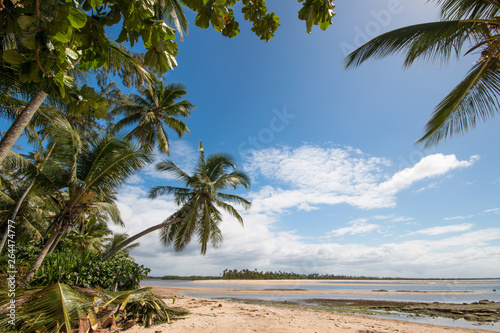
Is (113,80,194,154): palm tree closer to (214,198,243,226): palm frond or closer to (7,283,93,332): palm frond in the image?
(214,198,243,226): palm frond

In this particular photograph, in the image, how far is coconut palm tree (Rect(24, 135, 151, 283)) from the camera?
664cm

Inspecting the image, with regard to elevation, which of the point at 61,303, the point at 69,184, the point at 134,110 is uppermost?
the point at 134,110

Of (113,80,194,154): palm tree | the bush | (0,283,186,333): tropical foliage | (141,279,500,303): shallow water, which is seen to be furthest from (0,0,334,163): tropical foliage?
(141,279,500,303): shallow water

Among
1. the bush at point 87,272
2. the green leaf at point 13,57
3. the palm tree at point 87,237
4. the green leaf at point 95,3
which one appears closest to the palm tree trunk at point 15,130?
the bush at point 87,272

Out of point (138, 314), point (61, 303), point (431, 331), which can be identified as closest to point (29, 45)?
point (61, 303)

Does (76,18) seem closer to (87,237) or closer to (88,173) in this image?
(88,173)

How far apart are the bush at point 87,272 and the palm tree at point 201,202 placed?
3.71 meters

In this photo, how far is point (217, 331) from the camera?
4348mm

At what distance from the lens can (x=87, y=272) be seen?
248 inches

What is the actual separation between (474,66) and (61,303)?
26.0 ft

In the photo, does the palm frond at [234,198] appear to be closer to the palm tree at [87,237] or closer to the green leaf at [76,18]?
the palm tree at [87,237]

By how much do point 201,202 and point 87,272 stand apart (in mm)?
6391

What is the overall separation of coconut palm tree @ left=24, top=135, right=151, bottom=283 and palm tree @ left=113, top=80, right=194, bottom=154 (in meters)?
5.87

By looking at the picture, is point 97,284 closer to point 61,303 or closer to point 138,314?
point 138,314
